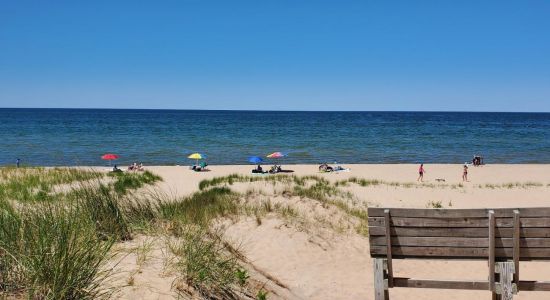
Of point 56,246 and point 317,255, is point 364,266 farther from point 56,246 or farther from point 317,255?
point 56,246

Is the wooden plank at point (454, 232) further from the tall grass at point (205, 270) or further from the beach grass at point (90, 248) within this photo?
the beach grass at point (90, 248)

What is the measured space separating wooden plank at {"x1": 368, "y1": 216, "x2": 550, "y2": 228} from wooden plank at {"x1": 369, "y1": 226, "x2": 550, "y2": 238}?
0.04m

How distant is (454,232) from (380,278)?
956mm

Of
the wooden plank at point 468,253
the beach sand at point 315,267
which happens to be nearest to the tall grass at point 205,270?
the beach sand at point 315,267

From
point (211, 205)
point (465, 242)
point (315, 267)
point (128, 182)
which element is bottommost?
point (315, 267)

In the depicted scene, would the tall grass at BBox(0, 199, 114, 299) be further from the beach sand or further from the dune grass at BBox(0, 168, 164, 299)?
the beach sand

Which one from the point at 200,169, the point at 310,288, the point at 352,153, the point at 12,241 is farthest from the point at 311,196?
the point at 352,153

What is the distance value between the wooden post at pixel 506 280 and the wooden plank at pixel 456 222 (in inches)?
A: 18.1

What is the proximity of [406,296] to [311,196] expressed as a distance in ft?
17.4

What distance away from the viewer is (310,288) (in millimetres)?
8016

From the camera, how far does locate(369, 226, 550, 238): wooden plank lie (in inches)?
180

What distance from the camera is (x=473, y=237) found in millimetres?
4664

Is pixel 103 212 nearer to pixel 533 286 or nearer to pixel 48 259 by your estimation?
pixel 48 259

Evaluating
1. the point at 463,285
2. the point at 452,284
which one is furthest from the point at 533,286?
the point at 452,284
